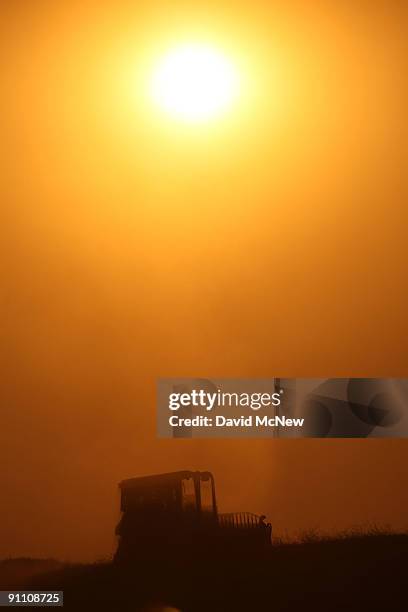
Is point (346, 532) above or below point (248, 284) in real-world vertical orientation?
below

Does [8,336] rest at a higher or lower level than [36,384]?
higher

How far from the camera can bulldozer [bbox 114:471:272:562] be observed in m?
1.48

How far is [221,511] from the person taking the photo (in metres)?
1.49

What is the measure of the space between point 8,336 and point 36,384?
0.15 m

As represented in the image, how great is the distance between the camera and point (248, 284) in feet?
4.95

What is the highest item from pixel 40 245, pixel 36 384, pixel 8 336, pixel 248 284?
pixel 40 245

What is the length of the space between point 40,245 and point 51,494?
0.68 metres

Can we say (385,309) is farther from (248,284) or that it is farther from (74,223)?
(74,223)

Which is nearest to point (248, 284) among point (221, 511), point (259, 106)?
point (259, 106)

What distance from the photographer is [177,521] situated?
4.90 feet

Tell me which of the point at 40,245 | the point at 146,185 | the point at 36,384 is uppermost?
the point at 146,185

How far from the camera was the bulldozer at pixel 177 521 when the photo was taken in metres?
1.48

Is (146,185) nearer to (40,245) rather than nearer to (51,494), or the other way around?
(40,245)

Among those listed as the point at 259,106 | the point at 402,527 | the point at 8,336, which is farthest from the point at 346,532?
the point at 259,106
